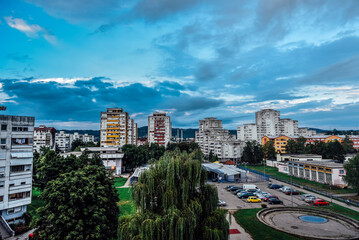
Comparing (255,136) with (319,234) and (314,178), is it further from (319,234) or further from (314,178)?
(319,234)

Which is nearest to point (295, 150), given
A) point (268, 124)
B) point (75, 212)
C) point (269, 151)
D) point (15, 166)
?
point (269, 151)

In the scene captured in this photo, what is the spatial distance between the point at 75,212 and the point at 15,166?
38.3 feet

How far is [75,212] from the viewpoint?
1398 centimetres

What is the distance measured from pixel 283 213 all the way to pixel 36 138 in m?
100

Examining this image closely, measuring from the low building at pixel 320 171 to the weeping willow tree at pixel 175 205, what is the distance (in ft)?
116

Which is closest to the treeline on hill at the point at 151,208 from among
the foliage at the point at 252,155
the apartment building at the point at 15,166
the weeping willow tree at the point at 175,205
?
the weeping willow tree at the point at 175,205

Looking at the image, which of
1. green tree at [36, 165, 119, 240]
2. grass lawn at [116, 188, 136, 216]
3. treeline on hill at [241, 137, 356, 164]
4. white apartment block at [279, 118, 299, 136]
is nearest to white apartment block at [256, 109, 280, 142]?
white apartment block at [279, 118, 299, 136]

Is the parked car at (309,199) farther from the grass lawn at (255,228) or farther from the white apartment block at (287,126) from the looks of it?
the white apartment block at (287,126)

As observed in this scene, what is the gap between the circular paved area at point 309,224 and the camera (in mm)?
18344

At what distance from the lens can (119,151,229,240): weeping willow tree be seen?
10938 millimetres

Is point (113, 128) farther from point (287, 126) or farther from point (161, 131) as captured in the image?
point (287, 126)

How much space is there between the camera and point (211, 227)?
37.6 ft

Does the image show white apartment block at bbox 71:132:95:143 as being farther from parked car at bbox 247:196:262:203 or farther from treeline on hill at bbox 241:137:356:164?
parked car at bbox 247:196:262:203

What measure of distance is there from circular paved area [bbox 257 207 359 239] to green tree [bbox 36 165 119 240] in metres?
14.9
